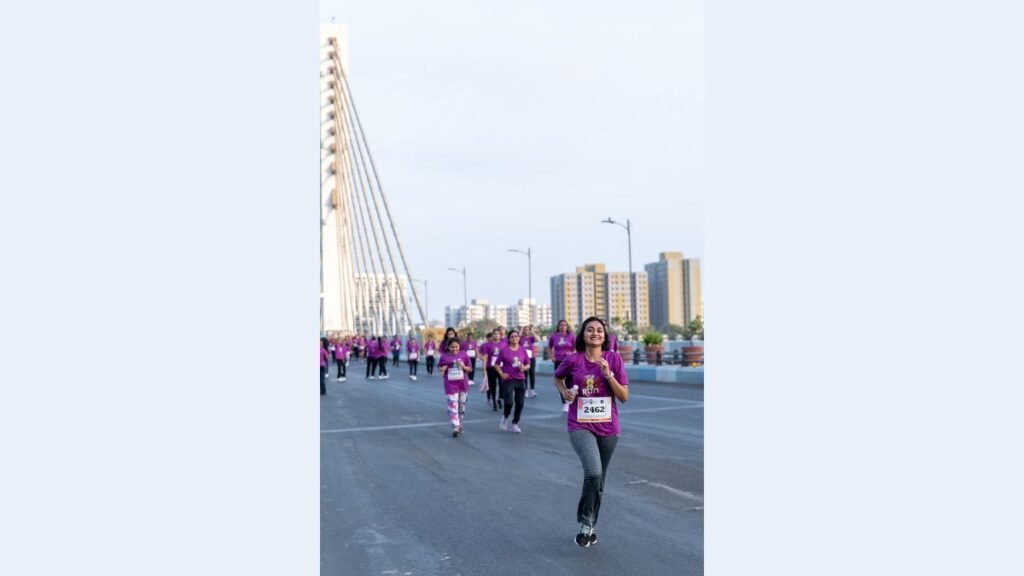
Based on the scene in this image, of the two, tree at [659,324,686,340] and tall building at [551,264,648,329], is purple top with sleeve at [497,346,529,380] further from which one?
tall building at [551,264,648,329]

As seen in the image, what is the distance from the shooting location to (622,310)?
4562 inches

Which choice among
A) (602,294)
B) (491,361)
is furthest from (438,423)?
(602,294)

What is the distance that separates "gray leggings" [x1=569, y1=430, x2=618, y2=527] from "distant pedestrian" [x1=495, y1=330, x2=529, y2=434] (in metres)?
7.57

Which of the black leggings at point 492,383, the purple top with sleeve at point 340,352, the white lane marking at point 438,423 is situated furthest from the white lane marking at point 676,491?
the purple top with sleeve at point 340,352

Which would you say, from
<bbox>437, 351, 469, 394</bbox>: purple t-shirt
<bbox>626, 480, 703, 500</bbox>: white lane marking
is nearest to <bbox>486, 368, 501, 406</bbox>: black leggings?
<bbox>437, 351, 469, 394</bbox>: purple t-shirt

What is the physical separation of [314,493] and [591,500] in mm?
2958

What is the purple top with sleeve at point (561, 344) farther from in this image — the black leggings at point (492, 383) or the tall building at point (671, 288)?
the tall building at point (671, 288)

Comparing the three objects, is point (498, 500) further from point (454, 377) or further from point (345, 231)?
point (345, 231)

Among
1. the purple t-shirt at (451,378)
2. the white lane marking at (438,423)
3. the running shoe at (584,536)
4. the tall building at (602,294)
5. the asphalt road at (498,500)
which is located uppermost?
the tall building at (602,294)

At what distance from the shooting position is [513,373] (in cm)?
1446

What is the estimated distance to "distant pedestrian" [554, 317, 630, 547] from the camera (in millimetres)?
6668

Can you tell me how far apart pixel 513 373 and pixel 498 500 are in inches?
235

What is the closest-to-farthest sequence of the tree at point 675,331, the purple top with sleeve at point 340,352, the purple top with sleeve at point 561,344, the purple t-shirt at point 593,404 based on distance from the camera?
1. the purple t-shirt at point 593,404
2. the purple top with sleeve at point 561,344
3. the purple top with sleeve at point 340,352
4. the tree at point 675,331

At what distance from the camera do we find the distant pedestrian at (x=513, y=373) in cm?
1444
